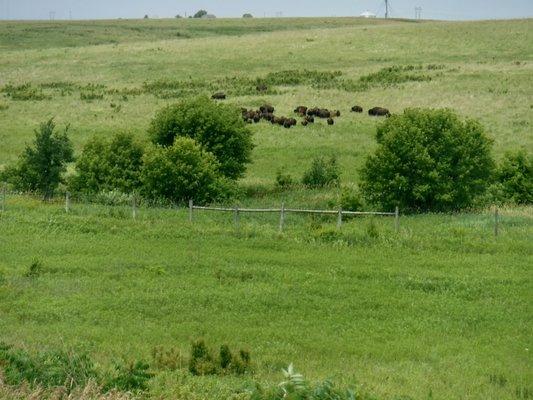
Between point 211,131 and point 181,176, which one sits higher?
point 211,131

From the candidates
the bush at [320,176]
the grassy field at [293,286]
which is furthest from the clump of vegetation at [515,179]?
the bush at [320,176]

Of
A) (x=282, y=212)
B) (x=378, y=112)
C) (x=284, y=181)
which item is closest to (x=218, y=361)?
(x=282, y=212)

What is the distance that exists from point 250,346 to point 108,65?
2980 inches

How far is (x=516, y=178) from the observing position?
41.8m

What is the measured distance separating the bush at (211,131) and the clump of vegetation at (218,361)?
2677 cm

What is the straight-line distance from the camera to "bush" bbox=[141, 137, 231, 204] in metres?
38.8

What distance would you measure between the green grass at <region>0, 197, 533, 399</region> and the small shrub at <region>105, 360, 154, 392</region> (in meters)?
0.38

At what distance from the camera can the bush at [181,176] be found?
127 ft

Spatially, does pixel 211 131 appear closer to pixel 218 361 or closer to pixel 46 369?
pixel 218 361

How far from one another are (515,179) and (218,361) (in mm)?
28493

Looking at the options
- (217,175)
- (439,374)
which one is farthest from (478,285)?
(217,175)

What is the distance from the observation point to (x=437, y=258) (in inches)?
1110

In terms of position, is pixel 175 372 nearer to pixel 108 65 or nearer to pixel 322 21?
pixel 108 65

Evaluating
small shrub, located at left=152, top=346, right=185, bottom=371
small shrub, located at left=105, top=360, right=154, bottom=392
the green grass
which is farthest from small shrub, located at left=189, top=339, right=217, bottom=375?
small shrub, located at left=105, top=360, right=154, bottom=392
